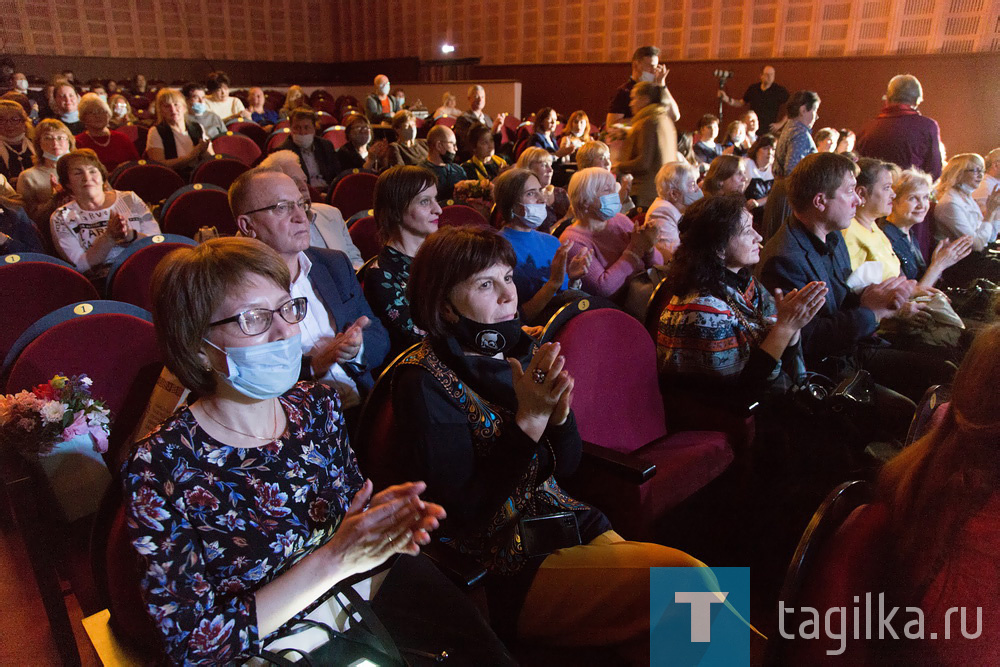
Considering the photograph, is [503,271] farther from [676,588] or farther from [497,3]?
[497,3]

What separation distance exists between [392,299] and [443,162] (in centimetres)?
320

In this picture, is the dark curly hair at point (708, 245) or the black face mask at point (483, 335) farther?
the dark curly hair at point (708, 245)

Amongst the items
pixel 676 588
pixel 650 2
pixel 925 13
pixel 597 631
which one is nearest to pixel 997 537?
pixel 676 588

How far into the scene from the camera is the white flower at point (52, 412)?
1.70 metres

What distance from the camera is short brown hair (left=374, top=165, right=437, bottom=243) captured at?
2.68 metres

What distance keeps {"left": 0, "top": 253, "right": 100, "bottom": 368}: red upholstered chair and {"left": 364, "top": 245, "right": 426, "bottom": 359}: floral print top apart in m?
1.12

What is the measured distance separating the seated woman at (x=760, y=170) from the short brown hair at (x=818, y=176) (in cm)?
346

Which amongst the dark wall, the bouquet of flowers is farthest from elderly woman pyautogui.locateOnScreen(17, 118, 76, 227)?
the dark wall

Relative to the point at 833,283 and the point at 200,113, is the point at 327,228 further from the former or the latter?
the point at 200,113

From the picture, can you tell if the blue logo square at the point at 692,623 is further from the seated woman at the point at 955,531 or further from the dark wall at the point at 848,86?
the dark wall at the point at 848,86

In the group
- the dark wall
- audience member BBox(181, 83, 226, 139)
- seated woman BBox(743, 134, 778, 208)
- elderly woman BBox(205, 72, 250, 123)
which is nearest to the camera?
seated woman BBox(743, 134, 778, 208)

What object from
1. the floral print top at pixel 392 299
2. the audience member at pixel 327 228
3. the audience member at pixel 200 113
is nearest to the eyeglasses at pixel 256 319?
the floral print top at pixel 392 299

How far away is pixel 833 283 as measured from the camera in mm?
2898

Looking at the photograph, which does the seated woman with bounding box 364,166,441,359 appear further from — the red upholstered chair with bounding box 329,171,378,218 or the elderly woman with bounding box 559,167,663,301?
the red upholstered chair with bounding box 329,171,378,218
